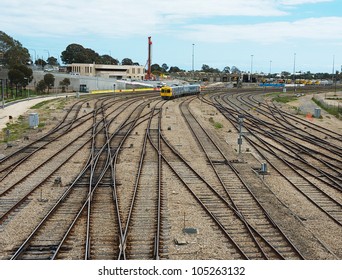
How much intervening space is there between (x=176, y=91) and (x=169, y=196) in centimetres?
5115

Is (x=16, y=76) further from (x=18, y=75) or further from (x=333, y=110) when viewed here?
(x=333, y=110)

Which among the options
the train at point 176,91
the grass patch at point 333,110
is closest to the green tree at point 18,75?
the train at point 176,91

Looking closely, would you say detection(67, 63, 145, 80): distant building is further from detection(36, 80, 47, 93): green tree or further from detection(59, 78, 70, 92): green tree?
detection(36, 80, 47, 93): green tree

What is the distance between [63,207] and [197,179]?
5.91 metres

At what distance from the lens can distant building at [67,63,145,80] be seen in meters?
139

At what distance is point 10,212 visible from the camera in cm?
1454

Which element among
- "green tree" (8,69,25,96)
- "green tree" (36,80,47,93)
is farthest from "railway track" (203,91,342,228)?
"green tree" (36,80,47,93)

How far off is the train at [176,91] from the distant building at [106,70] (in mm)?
59142

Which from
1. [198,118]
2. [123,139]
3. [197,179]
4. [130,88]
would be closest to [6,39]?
[130,88]

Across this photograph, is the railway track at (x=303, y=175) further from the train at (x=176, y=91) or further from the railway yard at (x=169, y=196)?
the train at (x=176, y=91)

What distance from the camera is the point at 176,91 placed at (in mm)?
66938

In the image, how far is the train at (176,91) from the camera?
6356 centimetres

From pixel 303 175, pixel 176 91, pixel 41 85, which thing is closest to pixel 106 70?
pixel 41 85

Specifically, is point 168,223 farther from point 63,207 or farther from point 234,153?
point 234,153
